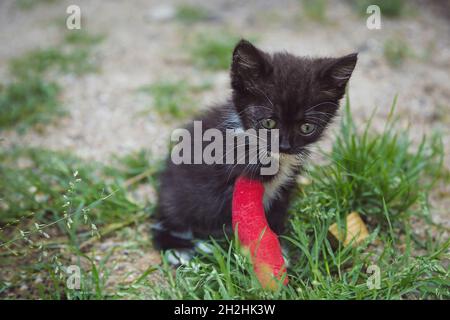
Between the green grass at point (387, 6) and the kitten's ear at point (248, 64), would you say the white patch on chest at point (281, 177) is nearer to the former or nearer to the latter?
the kitten's ear at point (248, 64)

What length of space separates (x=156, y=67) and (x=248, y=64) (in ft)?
10.6

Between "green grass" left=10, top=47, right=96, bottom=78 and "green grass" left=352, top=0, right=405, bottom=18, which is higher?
"green grass" left=352, top=0, right=405, bottom=18

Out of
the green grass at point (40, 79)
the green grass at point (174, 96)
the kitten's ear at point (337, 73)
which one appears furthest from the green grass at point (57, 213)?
the kitten's ear at point (337, 73)

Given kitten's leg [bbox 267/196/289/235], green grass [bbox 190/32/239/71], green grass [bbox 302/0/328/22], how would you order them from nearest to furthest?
1. kitten's leg [bbox 267/196/289/235]
2. green grass [bbox 190/32/239/71]
3. green grass [bbox 302/0/328/22]

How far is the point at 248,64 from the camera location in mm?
2439

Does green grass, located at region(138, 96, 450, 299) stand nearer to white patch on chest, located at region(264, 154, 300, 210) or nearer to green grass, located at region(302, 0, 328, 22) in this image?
white patch on chest, located at region(264, 154, 300, 210)

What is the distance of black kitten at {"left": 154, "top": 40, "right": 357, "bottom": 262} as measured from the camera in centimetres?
243

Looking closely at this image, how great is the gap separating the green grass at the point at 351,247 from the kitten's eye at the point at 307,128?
0.51 m

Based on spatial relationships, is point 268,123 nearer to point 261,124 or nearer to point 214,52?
point 261,124

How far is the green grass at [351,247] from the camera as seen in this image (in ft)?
8.05

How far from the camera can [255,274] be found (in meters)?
2.45

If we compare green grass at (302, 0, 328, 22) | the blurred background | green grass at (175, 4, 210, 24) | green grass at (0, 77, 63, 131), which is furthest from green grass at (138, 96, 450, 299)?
green grass at (175, 4, 210, 24)

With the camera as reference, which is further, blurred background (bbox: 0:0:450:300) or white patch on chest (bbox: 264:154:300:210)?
blurred background (bbox: 0:0:450:300)

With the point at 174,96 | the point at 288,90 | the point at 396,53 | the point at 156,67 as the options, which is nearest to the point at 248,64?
the point at 288,90
